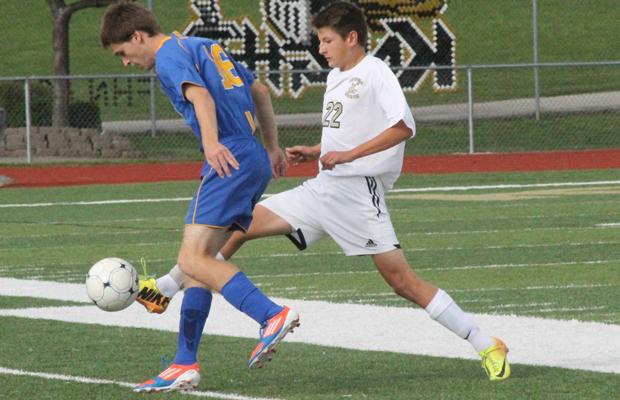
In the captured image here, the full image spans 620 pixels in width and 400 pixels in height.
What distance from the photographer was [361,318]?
9391 millimetres

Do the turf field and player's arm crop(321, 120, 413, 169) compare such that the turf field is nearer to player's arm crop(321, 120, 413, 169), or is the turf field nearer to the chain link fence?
player's arm crop(321, 120, 413, 169)

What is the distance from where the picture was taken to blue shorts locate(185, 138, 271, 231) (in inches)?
270

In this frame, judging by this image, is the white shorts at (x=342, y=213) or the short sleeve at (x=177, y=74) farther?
the white shorts at (x=342, y=213)

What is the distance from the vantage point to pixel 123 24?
6875 mm

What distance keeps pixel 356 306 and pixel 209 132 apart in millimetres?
3520

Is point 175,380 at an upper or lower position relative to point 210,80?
Result: lower

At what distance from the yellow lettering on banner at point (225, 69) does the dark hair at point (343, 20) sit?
66 cm

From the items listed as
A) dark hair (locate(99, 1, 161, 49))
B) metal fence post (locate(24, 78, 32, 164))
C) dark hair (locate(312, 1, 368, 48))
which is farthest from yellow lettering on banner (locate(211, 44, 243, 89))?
metal fence post (locate(24, 78, 32, 164))

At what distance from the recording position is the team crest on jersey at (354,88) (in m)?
7.48

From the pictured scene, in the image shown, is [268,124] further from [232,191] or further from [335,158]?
[232,191]

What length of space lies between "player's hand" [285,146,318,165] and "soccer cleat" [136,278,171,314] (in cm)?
91

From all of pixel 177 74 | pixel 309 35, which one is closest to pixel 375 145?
pixel 177 74

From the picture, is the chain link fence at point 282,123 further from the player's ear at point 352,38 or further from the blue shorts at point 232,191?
the blue shorts at point 232,191

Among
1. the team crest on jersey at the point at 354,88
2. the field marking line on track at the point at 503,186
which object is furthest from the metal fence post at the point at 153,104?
the team crest on jersey at the point at 354,88
